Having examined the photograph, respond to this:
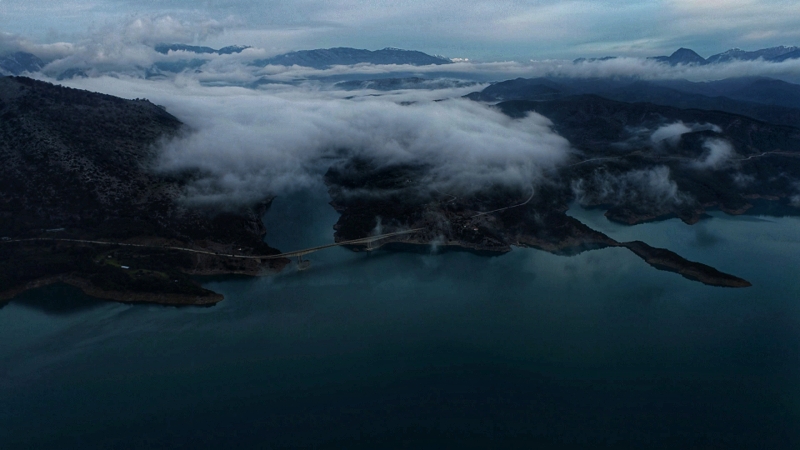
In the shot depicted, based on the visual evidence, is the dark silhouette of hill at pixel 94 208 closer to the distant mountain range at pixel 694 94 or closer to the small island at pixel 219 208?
the small island at pixel 219 208

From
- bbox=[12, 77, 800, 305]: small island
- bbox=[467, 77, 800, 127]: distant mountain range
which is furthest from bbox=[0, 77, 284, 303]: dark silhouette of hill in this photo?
bbox=[467, 77, 800, 127]: distant mountain range

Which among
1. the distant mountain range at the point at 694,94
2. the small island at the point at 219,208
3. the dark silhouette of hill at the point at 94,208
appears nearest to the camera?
the dark silhouette of hill at the point at 94,208

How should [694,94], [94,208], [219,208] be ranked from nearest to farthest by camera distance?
[94,208], [219,208], [694,94]

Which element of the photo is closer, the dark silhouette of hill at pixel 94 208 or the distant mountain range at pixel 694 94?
the dark silhouette of hill at pixel 94 208

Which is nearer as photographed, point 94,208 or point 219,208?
point 94,208

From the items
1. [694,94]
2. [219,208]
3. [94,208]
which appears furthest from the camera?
[694,94]

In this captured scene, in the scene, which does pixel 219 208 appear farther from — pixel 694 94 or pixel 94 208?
pixel 694 94

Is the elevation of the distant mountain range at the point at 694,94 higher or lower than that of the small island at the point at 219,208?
higher

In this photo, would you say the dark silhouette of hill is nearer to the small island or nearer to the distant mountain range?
the small island

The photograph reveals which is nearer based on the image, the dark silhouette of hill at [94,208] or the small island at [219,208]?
the dark silhouette of hill at [94,208]

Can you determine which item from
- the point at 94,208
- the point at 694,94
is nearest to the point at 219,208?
the point at 94,208

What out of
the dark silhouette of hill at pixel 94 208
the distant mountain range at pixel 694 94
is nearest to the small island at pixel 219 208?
the dark silhouette of hill at pixel 94 208

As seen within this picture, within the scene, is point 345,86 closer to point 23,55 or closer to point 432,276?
point 23,55

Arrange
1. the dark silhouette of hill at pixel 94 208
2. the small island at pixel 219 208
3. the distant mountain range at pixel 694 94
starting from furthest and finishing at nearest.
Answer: the distant mountain range at pixel 694 94
the small island at pixel 219 208
the dark silhouette of hill at pixel 94 208
